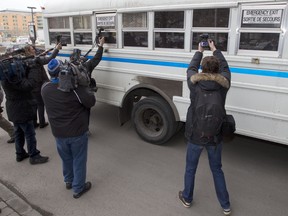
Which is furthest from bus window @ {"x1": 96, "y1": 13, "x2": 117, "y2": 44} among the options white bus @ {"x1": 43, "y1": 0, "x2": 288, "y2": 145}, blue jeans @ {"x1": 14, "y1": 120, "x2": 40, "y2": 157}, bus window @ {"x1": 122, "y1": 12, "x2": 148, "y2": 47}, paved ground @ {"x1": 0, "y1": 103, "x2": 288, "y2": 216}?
blue jeans @ {"x1": 14, "y1": 120, "x2": 40, "y2": 157}

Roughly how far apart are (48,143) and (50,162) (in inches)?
30.5

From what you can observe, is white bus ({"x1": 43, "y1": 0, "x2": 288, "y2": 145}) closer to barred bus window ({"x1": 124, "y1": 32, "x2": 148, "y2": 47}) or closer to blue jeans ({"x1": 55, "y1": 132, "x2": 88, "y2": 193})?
barred bus window ({"x1": 124, "y1": 32, "x2": 148, "y2": 47})

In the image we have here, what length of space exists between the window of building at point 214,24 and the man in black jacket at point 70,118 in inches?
68.5

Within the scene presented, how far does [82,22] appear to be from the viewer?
5094mm

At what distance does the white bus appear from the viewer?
3.22 metres

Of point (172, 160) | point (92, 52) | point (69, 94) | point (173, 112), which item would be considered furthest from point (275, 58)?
point (92, 52)

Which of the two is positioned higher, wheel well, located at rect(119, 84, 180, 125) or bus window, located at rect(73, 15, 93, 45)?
bus window, located at rect(73, 15, 93, 45)

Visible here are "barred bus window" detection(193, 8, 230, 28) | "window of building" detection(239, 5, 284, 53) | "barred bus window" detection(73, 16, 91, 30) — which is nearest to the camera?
"window of building" detection(239, 5, 284, 53)

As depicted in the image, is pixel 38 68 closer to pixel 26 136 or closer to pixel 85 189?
pixel 26 136

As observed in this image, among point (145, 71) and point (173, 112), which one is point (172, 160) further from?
point (145, 71)

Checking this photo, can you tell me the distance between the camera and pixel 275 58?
124 inches

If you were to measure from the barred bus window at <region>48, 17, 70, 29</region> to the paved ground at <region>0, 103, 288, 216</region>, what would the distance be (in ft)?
7.56

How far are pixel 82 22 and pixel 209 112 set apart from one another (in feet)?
11.5

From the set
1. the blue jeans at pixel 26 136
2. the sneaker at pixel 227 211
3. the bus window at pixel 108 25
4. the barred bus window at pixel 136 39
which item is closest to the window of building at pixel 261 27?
the barred bus window at pixel 136 39
